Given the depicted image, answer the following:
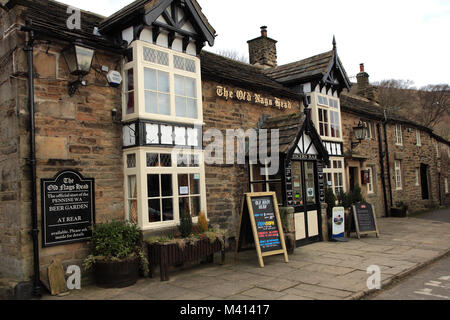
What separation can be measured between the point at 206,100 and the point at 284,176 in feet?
8.91

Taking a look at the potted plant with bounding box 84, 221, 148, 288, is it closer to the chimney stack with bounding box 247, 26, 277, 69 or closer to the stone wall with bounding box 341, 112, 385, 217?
the stone wall with bounding box 341, 112, 385, 217

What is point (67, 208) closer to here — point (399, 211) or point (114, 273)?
point (114, 273)

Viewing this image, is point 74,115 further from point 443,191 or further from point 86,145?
point 443,191

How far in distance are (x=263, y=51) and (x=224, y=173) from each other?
7.48 meters

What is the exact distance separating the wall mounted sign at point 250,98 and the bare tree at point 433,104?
27070mm

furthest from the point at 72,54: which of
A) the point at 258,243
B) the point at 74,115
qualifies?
the point at 258,243

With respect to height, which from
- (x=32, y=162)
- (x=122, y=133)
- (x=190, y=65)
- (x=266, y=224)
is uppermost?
(x=190, y=65)

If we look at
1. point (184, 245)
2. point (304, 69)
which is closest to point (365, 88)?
point (304, 69)

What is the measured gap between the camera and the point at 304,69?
1216 cm

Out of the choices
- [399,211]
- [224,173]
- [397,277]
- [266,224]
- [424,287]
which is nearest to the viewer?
[424,287]

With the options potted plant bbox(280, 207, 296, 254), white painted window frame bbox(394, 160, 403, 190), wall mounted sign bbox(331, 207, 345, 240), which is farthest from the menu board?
white painted window frame bbox(394, 160, 403, 190)

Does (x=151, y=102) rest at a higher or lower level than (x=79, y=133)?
higher

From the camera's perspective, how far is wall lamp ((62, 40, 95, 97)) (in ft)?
20.2

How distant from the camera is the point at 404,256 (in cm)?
785
